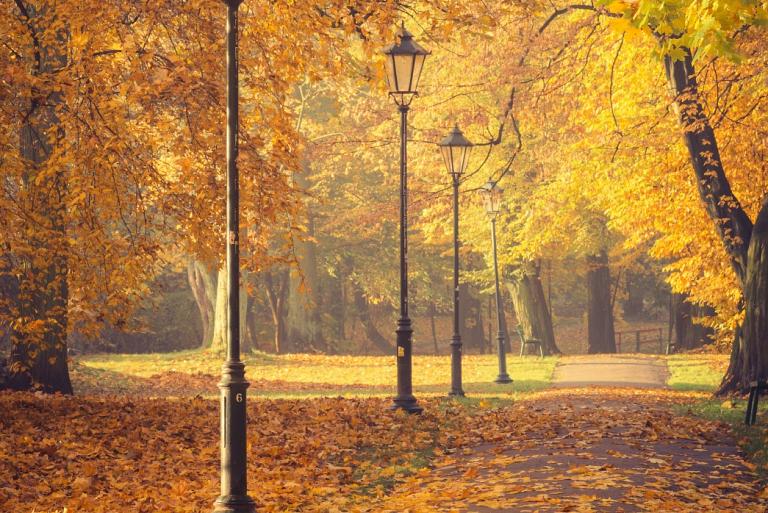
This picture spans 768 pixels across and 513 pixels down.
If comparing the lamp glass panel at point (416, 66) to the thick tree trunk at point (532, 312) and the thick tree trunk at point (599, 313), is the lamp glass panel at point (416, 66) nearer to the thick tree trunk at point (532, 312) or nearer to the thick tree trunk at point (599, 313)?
the thick tree trunk at point (532, 312)

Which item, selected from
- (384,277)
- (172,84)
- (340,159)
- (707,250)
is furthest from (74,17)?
(384,277)

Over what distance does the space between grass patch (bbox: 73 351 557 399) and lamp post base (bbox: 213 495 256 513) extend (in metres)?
12.3

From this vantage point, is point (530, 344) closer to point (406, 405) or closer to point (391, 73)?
point (406, 405)

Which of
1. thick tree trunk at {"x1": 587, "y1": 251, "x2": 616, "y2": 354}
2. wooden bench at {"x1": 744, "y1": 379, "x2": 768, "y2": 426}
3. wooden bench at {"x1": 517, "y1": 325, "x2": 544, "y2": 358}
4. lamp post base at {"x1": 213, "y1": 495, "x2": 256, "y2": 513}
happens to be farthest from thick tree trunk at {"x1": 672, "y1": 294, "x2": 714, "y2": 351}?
lamp post base at {"x1": 213, "y1": 495, "x2": 256, "y2": 513}

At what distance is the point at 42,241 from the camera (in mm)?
15250

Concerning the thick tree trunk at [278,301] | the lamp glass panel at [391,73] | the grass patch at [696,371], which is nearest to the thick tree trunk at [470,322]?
the thick tree trunk at [278,301]

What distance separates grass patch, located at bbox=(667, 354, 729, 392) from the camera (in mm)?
25969

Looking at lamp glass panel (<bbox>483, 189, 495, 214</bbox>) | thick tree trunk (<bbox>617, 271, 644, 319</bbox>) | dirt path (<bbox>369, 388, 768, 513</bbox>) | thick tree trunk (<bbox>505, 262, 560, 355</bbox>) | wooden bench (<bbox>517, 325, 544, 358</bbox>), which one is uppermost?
lamp glass panel (<bbox>483, 189, 495, 214</bbox>)

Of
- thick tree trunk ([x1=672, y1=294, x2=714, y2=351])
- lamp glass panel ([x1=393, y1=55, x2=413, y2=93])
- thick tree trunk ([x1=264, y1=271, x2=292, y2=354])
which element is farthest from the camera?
thick tree trunk ([x1=264, y1=271, x2=292, y2=354])

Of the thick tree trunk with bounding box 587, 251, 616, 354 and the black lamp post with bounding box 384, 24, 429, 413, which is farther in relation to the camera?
the thick tree trunk with bounding box 587, 251, 616, 354

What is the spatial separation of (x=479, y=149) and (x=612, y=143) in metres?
11.6

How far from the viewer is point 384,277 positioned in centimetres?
4728

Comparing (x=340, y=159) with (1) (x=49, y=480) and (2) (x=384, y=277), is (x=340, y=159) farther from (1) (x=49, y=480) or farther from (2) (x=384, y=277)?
(1) (x=49, y=480)

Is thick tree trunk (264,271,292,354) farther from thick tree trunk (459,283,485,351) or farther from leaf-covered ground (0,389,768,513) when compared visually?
leaf-covered ground (0,389,768,513)
